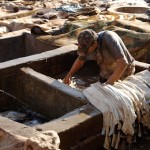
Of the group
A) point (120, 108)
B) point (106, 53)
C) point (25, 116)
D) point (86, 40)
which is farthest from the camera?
point (25, 116)

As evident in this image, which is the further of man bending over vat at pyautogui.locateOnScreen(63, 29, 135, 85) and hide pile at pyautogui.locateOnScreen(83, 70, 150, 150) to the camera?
man bending over vat at pyautogui.locateOnScreen(63, 29, 135, 85)

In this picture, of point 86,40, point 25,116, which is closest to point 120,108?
point 86,40

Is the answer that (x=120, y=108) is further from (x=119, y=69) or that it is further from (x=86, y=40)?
(x=86, y=40)

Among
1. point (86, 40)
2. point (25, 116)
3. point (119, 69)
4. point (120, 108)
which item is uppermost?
point (86, 40)

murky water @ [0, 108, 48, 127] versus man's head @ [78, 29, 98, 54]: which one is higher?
man's head @ [78, 29, 98, 54]

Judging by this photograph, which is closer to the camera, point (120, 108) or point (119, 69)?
point (120, 108)

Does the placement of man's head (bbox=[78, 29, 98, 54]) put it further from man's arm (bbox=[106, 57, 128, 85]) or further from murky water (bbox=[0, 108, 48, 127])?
murky water (bbox=[0, 108, 48, 127])

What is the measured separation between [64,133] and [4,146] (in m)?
0.76

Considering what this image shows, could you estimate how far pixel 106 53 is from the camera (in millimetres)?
6398

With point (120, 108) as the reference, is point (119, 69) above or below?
above

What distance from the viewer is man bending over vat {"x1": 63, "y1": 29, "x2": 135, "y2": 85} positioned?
5.96m

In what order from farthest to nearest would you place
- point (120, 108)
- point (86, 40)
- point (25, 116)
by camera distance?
point (25, 116) → point (86, 40) → point (120, 108)

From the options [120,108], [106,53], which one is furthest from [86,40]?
[120,108]

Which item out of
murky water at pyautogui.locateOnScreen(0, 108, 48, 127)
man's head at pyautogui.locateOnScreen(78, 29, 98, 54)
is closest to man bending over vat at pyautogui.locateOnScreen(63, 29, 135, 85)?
man's head at pyautogui.locateOnScreen(78, 29, 98, 54)
